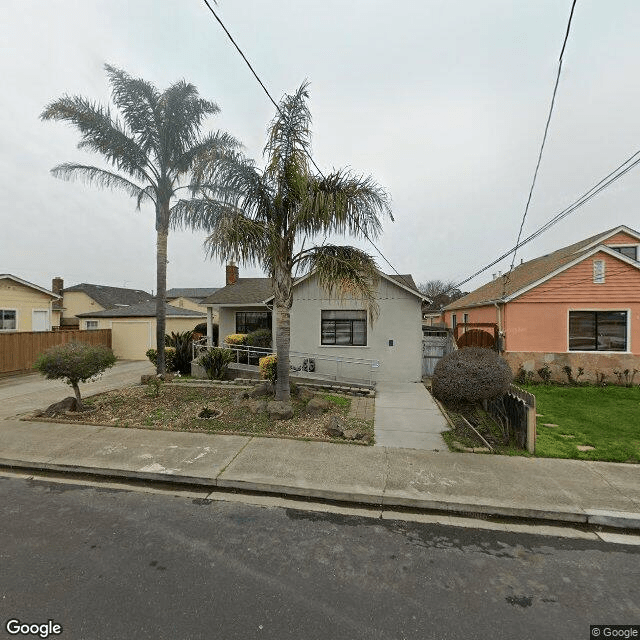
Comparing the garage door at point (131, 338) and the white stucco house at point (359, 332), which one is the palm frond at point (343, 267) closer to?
the white stucco house at point (359, 332)

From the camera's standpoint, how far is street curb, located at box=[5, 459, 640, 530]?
12.6 feet

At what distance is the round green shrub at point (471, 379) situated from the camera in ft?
19.7

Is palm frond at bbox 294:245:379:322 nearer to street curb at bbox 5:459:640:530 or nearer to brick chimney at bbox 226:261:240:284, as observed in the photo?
street curb at bbox 5:459:640:530

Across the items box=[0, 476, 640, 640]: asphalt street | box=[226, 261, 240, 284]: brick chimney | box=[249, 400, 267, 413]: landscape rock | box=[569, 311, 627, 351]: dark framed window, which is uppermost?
box=[226, 261, 240, 284]: brick chimney

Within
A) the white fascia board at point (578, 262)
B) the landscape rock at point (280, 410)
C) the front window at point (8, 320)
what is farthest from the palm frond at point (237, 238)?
the front window at point (8, 320)

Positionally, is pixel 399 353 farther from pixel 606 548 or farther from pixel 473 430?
pixel 606 548

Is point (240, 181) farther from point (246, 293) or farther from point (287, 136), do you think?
point (246, 293)

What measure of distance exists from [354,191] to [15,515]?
7.58 meters

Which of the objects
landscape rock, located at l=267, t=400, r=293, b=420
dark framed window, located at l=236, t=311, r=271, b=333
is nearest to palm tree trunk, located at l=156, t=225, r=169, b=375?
dark framed window, located at l=236, t=311, r=271, b=333

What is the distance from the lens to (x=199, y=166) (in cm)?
776

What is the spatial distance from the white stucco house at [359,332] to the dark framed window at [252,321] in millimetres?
2707

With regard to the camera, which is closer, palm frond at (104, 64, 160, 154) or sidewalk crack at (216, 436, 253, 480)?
sidewalk crack at (216, 436, 253, 480)

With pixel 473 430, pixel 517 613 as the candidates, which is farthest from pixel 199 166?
pixel 517 613

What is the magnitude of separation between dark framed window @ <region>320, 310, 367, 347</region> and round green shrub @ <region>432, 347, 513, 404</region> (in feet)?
19.6
